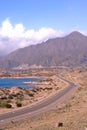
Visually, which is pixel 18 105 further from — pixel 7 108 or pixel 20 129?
pixel 20 129

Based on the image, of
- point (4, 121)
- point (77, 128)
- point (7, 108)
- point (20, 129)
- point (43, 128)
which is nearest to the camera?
point (77, 128)

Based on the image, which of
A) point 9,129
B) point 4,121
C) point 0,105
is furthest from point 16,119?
point 0,105

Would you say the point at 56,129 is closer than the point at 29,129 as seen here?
Yes

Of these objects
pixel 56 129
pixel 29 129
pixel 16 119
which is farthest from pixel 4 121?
pixel 56 129

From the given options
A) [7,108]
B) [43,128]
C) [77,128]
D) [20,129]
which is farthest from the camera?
[7,108]

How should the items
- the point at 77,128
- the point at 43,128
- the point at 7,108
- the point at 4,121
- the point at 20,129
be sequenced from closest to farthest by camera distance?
the point at 77,128 < the point at 43,128 < the point at 20,129 < the point at 4,121 < the point at 7,108

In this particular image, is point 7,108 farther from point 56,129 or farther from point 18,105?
point 56,129

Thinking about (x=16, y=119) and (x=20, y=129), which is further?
(x=16, y=119)

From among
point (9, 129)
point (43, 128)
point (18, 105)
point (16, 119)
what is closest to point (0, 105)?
point (18, 105)
